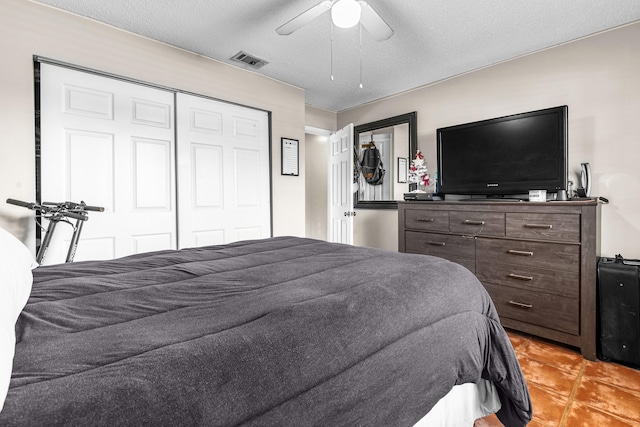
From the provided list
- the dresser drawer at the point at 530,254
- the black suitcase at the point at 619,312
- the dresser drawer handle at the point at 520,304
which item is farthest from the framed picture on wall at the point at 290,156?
the black suitcase at the point at 619,312

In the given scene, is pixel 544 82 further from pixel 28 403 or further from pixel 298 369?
pixel 28 403

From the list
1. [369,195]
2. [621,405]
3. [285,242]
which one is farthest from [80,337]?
[369,195]

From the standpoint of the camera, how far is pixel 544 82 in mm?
2943

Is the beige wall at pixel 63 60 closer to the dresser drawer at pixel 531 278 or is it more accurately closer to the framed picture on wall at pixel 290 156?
the framed picture on wall at pixel 290 156

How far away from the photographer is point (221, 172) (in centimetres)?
334

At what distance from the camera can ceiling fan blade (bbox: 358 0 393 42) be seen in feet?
6.46

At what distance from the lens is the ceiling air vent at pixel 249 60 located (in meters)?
3.11

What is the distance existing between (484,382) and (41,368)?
5.29ft

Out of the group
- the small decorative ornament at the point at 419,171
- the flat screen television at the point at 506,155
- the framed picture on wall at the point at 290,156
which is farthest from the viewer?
the framed picture on wall at the point at 290,156

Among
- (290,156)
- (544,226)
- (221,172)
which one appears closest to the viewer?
(544,226)

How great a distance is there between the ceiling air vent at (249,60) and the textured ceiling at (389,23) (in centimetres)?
5

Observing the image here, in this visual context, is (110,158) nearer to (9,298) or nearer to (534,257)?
(9,298)

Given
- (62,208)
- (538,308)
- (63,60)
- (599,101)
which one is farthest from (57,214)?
(599,101)

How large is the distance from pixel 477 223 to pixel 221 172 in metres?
2.61
